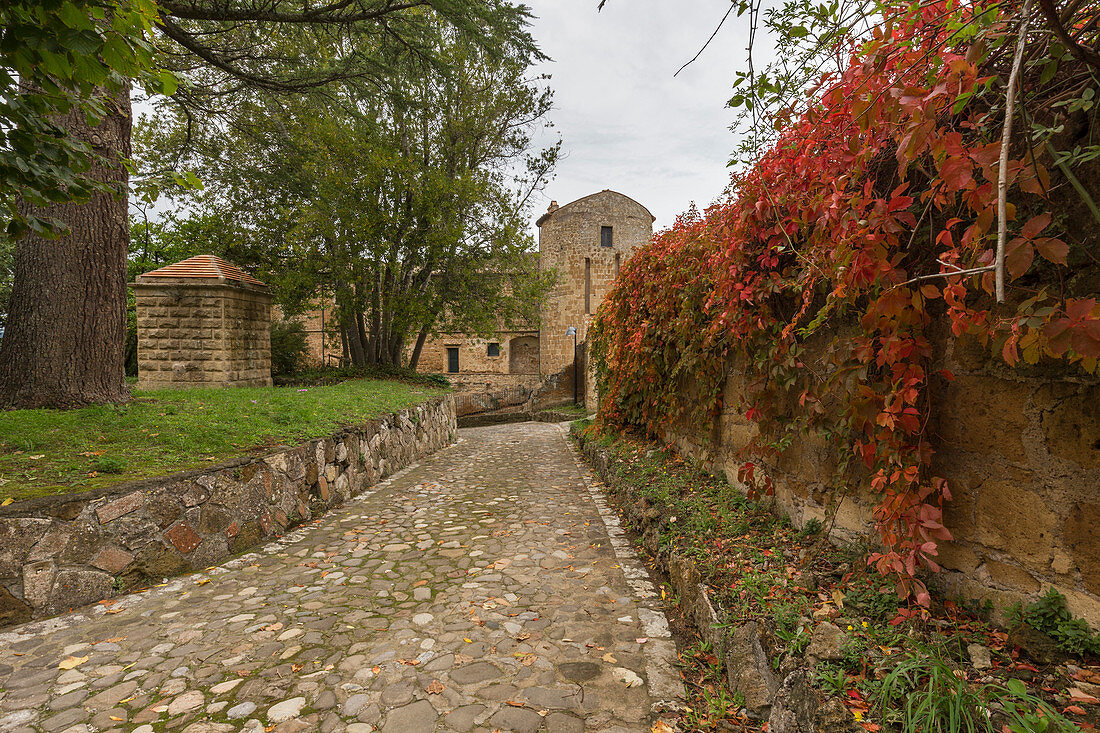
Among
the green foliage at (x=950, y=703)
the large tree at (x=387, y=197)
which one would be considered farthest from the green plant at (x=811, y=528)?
the large tree at (x=387, y=197)

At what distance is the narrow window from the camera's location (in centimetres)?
2602

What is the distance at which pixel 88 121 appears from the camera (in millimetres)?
2783

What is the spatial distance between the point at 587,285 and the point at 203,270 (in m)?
17.9

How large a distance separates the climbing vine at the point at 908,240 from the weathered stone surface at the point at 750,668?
637 millimetres

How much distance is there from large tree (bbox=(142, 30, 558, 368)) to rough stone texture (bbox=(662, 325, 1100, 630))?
12.8 meters

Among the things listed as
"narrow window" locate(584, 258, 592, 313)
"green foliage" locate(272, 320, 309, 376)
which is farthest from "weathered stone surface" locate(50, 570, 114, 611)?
"narrow window" locate(584, 258, 592, 313)

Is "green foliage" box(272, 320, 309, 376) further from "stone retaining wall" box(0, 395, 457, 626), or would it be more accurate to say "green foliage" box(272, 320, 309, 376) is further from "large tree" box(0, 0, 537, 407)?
"stone retaining wall" box(0, 395, 457, 626)

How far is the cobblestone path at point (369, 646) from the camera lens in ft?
7.34

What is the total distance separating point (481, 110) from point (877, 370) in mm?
15165

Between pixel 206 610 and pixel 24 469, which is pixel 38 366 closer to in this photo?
pixel 24 469

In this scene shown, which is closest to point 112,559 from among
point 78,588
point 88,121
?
point 78,588

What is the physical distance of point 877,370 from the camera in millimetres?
2385

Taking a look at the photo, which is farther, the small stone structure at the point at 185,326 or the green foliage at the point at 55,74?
the small stone structure at the point at 185,326

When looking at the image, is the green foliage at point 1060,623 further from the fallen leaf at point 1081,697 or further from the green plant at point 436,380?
the green plant at point 436,380
